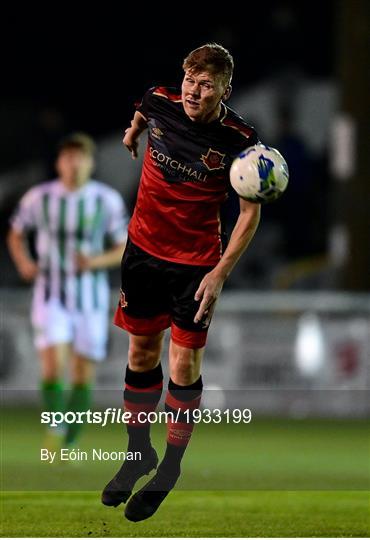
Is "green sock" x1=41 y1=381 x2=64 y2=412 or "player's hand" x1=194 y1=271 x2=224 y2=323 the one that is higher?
"player's hand" x1=194 y1=271 x2=224 y2=323

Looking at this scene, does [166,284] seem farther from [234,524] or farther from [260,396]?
[260,396]

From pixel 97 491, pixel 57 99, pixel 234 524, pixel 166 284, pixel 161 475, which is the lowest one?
pixel 57 99

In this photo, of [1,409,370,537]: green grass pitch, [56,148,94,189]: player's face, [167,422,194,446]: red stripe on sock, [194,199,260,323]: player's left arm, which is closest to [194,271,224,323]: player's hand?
[194,199,260,323]: player's left arm

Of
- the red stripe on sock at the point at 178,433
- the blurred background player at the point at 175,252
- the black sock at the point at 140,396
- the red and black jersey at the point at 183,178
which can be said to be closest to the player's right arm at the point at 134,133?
the blurred background player at the point at 175,252

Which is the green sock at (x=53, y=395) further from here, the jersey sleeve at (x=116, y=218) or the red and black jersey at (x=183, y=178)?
the red and black jersey at (x=183, y=178)

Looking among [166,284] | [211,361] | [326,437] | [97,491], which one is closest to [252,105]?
[211,361]

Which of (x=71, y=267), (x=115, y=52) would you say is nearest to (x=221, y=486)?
(x=71, y=267)

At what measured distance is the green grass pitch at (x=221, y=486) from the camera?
6.76 m

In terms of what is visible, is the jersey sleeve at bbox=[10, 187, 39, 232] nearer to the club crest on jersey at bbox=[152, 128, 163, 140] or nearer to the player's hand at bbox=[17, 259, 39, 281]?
the player's hand at bbox=[17, 259, 39, 281]

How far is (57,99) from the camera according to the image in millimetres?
17938

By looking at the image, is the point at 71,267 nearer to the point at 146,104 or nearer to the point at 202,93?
the point at 146,104

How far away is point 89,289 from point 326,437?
7.76 ft

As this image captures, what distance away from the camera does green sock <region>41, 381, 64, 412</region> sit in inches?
374

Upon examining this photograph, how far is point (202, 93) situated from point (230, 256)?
634mm
